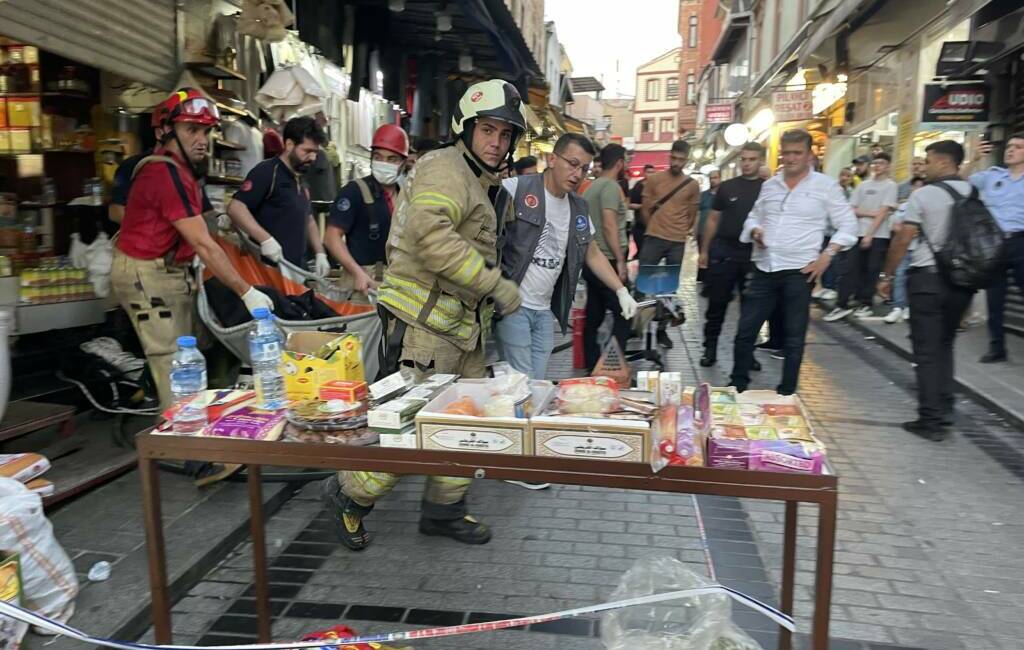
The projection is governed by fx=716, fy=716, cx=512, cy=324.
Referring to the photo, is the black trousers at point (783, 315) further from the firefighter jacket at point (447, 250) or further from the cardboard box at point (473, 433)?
the cardboard box at point (473, 433)

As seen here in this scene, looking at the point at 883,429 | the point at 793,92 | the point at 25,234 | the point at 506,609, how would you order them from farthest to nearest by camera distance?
the point at 793,92 → the point at 883,429 → the point at 25,234 → the point at 506,609

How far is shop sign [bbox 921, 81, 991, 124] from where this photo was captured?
9500mm

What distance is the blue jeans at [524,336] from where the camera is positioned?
4.14 meters

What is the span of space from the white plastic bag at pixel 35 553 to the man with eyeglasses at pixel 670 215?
232 inches

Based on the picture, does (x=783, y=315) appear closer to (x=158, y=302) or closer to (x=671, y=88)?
(x=158, y=302)

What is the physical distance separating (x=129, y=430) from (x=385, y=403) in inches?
125

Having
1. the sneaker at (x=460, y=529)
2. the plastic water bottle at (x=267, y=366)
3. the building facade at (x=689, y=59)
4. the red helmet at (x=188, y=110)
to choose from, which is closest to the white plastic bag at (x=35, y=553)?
the plastic water bottle at (x=267, y=366)

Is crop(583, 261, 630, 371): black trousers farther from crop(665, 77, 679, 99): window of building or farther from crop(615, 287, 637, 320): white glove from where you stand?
crop(665, 77, 679, 99): window of building

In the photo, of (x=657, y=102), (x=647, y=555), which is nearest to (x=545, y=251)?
(x=647, y=555)

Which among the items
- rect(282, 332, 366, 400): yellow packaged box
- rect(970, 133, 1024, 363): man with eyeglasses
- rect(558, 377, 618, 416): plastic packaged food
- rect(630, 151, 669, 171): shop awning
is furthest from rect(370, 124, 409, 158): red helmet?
rect(630, 151, 669, 171): shop awning

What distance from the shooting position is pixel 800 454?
6.45ft

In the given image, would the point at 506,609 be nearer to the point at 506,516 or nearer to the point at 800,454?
the point at 506,516

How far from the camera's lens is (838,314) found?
1066 cm

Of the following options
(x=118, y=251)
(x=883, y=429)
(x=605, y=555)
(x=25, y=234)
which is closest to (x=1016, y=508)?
(x=883, y=429)
